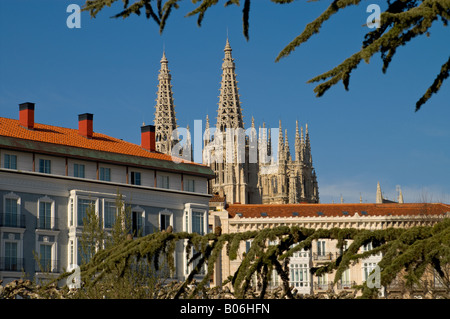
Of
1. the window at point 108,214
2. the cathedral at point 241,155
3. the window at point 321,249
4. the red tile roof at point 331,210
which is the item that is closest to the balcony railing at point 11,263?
the window at point 108,214

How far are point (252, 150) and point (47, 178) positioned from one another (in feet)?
331

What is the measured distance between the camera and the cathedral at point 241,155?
14888cm

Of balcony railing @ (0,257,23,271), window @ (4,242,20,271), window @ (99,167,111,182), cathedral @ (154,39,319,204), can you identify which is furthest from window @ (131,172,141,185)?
cathedral @ (154,39,319,204)

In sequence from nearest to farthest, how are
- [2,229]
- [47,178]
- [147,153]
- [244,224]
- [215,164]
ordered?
[2,229]
[47,178]
[147,153]
[244,224]
[215,164]

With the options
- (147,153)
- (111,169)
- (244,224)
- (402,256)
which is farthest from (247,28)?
(244,224)

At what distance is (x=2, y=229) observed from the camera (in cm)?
4978

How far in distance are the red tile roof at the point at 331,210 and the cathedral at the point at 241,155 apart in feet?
200

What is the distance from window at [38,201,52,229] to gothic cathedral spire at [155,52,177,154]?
338 ft

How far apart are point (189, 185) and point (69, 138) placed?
9286 millimetres

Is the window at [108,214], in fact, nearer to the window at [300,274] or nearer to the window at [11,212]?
the window at [11,212]

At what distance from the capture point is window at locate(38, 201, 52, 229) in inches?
2046

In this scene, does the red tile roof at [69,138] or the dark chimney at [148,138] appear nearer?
the red tile roof at [69,138]
